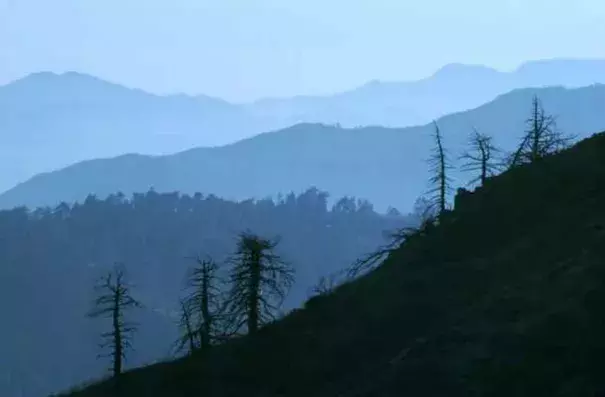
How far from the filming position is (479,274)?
34375 millimetres

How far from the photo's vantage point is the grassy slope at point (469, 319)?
23.9 m

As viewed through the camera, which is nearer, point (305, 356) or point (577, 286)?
point (577, 286)

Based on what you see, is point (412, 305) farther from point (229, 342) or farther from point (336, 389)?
point (229, 342)

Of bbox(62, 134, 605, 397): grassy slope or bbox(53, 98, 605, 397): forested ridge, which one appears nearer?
bbox(62, 134, 605, 397): grassy slope

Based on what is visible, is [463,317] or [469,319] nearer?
[469,319]

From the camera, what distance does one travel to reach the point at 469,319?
95.4 ft

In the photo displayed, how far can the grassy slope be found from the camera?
23.9m

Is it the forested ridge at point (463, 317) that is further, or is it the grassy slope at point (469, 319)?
the forested ridge at point (463, 317)

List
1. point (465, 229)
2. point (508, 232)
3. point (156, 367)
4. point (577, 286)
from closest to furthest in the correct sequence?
point (577, 286), point (508, 232), point (465, 229), point (156, 367)

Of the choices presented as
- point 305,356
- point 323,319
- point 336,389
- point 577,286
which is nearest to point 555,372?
point 577,286

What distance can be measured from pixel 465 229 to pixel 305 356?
40.8ft

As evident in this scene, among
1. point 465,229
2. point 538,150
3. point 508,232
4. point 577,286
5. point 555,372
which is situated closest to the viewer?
point 555,372

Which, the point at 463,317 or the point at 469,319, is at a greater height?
the point at 463,317

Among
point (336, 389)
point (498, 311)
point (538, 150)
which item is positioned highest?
point (538, 150)
